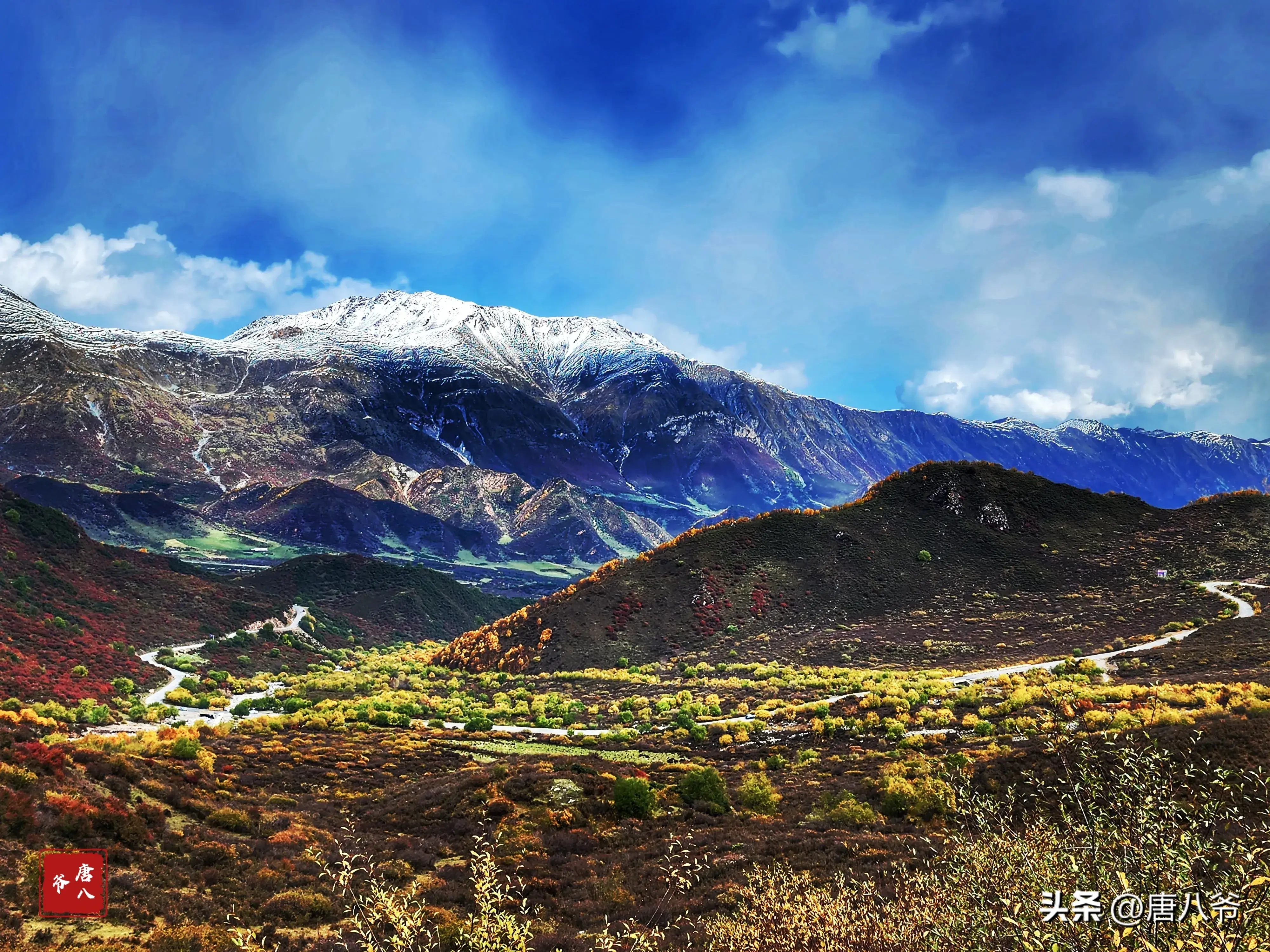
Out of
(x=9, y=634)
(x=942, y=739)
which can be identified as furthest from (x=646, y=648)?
(x=9, y=634)

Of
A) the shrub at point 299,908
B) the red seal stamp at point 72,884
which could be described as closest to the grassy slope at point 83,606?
the red seal stamp at point 72,884

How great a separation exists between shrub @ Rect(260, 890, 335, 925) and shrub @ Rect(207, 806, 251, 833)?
243 inches

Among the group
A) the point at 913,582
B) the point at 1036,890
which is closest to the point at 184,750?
the point at 1036,890

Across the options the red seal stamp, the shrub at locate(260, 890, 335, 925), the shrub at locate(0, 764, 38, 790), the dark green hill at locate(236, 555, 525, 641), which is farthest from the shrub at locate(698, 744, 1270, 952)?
the dark green hill at locate(236, 555, 525, 641)

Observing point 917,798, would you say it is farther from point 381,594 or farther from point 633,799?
point 381,594

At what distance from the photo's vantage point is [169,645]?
7631cm

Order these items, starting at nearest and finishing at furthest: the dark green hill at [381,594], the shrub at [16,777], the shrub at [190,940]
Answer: the shrub at [190,940] < the shrub at [16,777] < the dark green hill at [381,594]

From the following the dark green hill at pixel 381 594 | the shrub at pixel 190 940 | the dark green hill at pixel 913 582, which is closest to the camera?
the shrub at pixel 190 940

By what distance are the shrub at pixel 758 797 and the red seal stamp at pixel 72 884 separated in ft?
57.7

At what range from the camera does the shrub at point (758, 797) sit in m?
21.9

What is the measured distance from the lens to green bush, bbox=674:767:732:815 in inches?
905

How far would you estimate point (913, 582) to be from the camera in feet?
242

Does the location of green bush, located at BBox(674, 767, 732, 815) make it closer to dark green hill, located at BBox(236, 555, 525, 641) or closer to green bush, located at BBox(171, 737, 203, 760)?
green bush, located at BBox(171, 737, 203, 760)

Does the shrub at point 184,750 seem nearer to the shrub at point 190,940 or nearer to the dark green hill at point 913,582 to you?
the shrub at point 190,940
